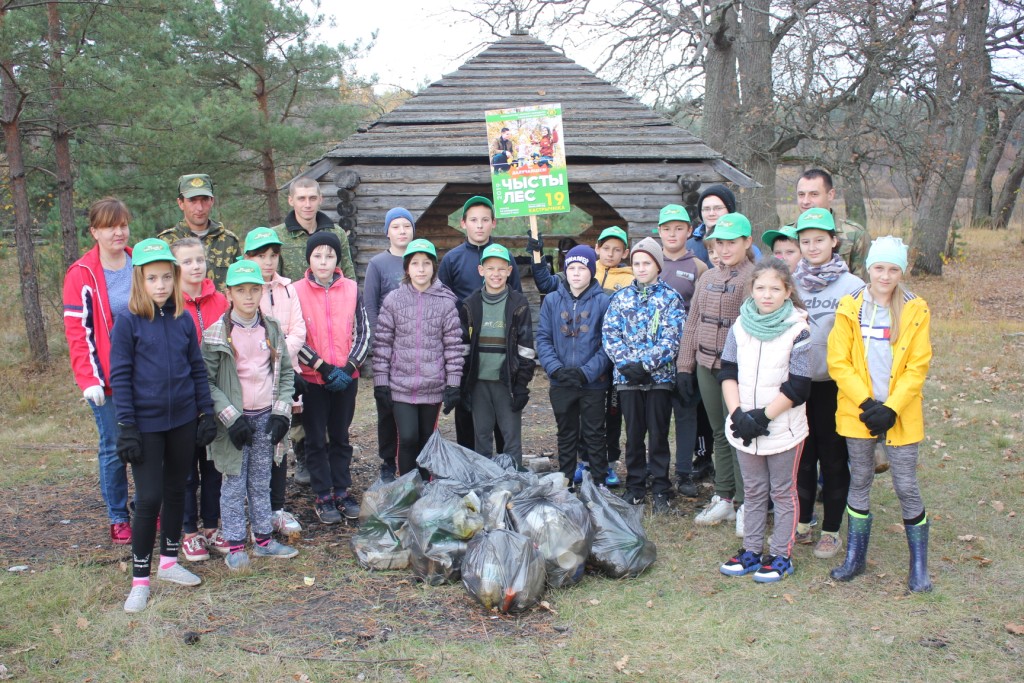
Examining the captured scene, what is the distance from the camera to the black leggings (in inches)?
162

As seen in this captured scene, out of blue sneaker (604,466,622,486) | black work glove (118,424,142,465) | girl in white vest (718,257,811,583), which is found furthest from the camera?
blue sneaker (604,466,622,486)

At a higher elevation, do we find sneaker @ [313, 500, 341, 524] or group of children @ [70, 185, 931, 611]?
group of children @ [70, 185, 931, 611]

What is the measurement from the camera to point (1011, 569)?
14.9 feet

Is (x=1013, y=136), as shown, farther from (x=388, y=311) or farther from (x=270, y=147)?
(x=388, y=311)

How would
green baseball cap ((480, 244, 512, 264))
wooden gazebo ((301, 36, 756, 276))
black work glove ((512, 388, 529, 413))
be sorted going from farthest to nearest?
wooden gazebo ((301, 36, 756, 276))
black work glove ((512, 388, 529, 413))
green baseball cap ((480, 244, 512, 264))

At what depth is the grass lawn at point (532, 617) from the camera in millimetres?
3580

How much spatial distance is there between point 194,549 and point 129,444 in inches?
39.2

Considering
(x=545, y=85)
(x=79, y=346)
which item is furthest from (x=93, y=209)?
(x=545, y=85)

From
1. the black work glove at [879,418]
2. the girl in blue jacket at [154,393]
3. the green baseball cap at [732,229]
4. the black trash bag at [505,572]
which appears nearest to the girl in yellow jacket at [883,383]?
the black work glove at [879,418]

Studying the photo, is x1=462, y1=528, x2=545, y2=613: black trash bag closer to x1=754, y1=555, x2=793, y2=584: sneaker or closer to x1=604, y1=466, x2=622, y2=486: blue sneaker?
x1=754, y1=555, x2=793, y2=584: sneaker

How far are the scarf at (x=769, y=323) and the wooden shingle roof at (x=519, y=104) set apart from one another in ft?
18.6

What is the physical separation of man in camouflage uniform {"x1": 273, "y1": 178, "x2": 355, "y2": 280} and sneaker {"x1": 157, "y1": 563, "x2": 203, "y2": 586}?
2.17m

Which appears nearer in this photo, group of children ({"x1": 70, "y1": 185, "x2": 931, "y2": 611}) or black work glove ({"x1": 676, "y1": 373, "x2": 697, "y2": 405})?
group of children ({"x1": 70, "y1": 185, "x2": 931, "y2": 611})

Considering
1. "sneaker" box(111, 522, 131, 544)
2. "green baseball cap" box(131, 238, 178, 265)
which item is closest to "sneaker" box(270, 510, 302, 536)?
"sneaker" box(111, 522, 131, 544)
